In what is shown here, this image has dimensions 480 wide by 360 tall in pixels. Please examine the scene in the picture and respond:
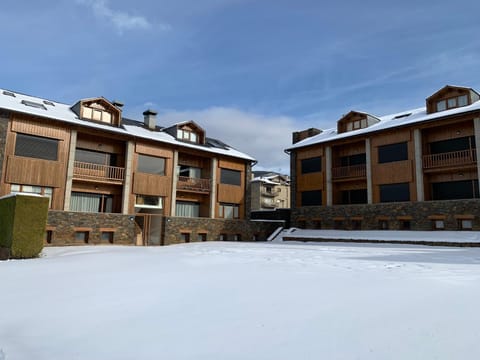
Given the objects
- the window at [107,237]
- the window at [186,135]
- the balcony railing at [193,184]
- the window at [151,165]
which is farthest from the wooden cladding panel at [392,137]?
the window at [107,237]

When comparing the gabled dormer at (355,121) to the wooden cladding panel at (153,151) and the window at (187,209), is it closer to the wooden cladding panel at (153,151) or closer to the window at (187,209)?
the window at (187,209)

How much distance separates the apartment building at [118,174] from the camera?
2039 cm

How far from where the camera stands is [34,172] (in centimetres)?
2047

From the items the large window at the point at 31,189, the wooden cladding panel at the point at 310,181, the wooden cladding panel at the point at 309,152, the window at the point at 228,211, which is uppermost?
the wooden cladding panel at the point at 309,152

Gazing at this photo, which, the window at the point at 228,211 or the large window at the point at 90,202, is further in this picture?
the window at the point at 228,211

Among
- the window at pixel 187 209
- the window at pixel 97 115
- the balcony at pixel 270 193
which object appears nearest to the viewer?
the window at pixel 97 115

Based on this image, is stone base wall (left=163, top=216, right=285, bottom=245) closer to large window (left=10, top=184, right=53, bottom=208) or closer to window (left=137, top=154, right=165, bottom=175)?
window (left=137, top=154, right=165, bottom=175)

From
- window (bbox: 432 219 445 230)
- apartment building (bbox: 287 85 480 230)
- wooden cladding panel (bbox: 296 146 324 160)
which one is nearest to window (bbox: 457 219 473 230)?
apartment building (bbox: 287 85 480 230)

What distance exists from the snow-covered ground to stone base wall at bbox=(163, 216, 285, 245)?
15726 mm

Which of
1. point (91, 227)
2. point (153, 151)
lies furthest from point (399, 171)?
point (91, 227)

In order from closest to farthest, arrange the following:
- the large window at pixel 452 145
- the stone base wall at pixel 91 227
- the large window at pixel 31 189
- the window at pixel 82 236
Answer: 1. the large window at pixel 31 189
2. the stone base wall at pixel 91 227
3. the window at pixel 82 236
4. the large window at pixel 452 145

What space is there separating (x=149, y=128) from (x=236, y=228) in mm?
9856

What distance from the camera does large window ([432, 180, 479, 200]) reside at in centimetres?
2348

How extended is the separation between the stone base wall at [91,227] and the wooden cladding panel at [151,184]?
231cm
